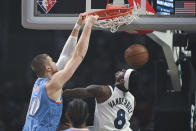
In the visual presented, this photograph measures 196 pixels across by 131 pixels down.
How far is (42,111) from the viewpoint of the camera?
4.16 m

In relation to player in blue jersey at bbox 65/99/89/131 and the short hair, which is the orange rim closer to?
the short hair

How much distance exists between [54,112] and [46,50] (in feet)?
20.1

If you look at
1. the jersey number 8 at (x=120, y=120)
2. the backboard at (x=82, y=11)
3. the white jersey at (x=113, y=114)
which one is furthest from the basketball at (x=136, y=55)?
the backboard at (x=82, y=11)

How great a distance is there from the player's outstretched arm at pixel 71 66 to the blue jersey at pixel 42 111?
0.10 m

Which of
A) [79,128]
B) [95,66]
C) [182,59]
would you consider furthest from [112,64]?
[79,128]

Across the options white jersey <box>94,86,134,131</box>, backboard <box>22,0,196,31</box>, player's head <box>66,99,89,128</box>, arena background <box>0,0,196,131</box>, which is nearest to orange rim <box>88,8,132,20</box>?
backboard <box>22,0,196,31</box>

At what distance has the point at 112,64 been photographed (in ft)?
33.2

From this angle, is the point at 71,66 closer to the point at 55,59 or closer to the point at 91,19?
the point at 91,19

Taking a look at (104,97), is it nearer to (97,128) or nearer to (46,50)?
(97,128)

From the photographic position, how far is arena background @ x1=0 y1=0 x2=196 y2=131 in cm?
967

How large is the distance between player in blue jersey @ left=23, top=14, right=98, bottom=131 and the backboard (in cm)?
41

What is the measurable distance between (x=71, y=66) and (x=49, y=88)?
0.28 metres

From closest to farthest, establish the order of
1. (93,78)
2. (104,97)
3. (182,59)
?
(104,97) → (182,59) → (93,78)

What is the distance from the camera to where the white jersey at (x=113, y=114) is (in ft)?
18.1
